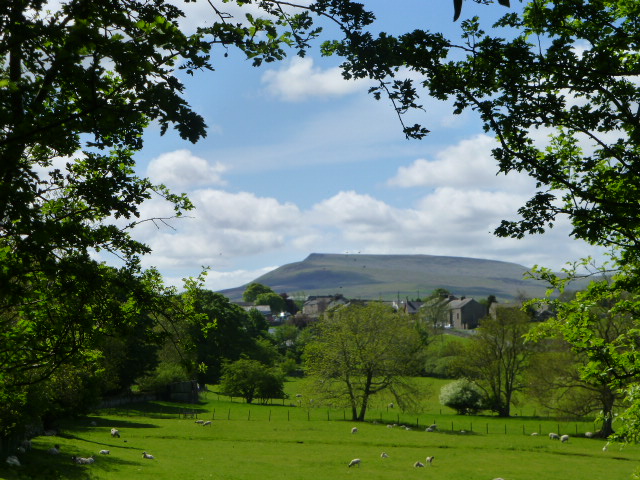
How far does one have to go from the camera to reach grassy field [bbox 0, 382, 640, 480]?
32062 mm

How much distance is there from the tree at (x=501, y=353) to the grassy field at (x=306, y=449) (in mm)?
4572

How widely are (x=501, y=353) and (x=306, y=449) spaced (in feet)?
109

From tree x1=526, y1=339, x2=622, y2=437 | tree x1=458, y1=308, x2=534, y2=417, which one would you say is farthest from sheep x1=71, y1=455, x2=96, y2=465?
tree x1=458, y1=308, x2=534, y2=417

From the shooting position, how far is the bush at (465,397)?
240ft

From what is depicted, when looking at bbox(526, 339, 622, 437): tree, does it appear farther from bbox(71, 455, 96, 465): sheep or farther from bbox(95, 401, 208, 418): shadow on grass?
bbox(71, 455, 96, 465): sheep

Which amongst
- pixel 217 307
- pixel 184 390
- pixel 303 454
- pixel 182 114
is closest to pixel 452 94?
pixel 182 114

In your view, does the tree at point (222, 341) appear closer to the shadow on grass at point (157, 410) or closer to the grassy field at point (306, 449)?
the shadow on grass at point (157, 410)

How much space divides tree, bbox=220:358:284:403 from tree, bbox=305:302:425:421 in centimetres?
1674

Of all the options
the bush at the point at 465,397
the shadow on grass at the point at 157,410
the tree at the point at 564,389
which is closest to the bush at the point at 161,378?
the shadow on grass at the point at 157,410

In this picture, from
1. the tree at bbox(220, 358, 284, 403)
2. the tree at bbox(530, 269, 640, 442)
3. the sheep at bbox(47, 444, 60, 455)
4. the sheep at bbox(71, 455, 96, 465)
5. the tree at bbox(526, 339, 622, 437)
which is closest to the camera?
the tree at bbox(530, 269, 640, 442)

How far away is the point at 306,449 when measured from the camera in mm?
43750

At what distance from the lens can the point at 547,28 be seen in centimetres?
1224

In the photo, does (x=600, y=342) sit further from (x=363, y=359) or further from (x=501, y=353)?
(x=501, y=353)

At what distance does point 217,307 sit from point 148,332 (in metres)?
78.9
